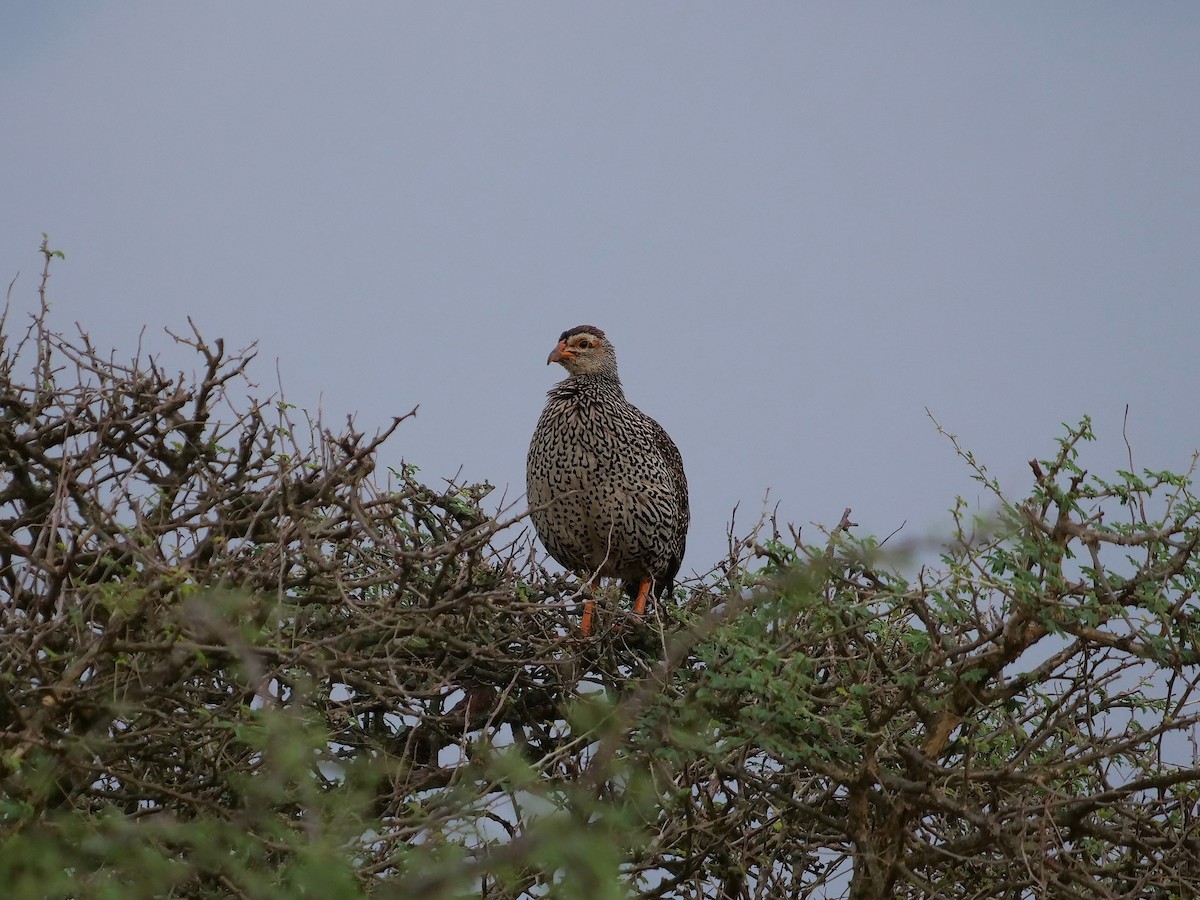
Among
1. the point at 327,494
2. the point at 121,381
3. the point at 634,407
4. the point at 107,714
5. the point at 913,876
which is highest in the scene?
the point at 634,407

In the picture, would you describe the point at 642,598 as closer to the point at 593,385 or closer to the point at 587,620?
the point at 587,620

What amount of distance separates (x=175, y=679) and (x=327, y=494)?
71 cm

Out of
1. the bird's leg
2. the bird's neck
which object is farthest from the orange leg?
the bird's neck

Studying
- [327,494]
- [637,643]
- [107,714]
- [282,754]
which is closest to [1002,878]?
[637,643]

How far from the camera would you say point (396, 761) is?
15.4 ft

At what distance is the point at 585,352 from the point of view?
7.96 m

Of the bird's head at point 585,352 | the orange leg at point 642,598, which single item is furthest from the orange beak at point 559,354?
the orange leg at point 642,598

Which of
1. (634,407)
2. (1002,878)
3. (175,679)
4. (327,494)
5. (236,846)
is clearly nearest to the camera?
(236,846)

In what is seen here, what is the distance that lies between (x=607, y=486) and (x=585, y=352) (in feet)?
3.33

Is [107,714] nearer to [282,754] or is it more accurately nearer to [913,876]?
[282,754]

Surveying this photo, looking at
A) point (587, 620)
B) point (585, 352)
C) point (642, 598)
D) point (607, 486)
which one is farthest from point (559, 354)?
point (587, 620)

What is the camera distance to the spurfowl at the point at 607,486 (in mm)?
7273

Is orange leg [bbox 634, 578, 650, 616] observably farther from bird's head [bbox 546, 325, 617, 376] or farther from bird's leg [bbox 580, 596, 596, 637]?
bird's head [bbox 546, 325, 617, 376]

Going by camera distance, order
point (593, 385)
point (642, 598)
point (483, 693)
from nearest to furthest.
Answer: point (483, 693)
point (642, 598)
point (593, 385)
